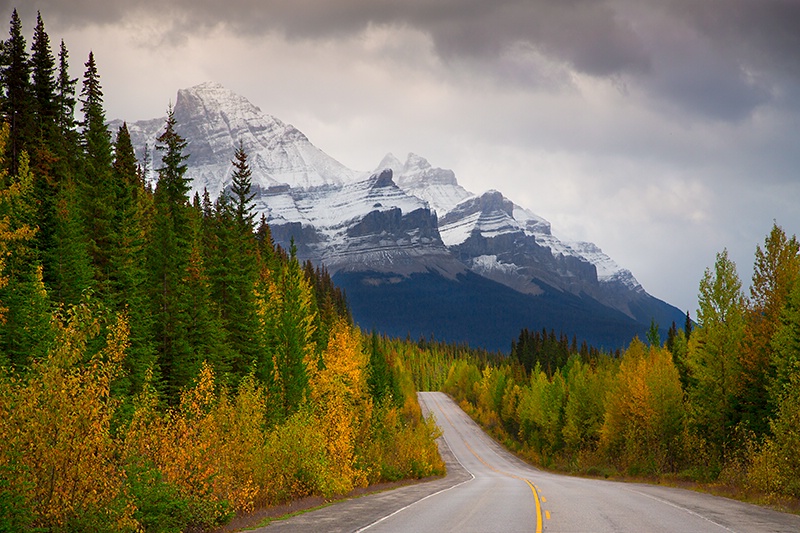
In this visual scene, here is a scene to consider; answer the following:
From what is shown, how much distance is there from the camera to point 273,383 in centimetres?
4306

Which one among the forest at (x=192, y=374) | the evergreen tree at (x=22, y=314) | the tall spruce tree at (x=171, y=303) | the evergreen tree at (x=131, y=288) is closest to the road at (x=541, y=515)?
the forest at (x=192, y=374)

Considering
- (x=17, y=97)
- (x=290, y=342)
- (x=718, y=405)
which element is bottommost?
(x=718, y=405)

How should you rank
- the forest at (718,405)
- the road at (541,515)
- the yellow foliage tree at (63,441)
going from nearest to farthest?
the yellow foliage tree at (63,441) → the road at (541,515) → the forest at (718,405)

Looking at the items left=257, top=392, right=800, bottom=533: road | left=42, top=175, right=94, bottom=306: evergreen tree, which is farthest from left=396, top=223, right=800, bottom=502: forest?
left=42, top=175, right=94, bottom=306: evergreen tree

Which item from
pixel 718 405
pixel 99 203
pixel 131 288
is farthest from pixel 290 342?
pixel 718 405

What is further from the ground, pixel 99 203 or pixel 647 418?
pixel 99 203

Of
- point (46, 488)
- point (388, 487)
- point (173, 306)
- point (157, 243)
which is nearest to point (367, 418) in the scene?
point (388, 487)

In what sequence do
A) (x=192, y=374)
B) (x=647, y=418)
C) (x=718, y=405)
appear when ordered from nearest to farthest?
(x=192, y=374) → (x=718, y=405) → (x=647, y=418)

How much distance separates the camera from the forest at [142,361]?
532 inches

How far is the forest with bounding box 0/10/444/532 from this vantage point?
13.5 meters

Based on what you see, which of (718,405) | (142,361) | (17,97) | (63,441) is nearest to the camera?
(63,441)

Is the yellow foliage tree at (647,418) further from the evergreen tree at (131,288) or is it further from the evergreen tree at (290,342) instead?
the evergreen tree at (131,288)

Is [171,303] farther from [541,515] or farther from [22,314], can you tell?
[541,515]

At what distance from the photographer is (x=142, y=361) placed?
111 ft
